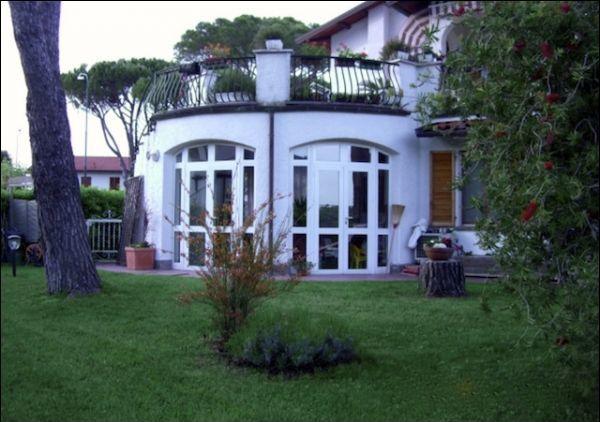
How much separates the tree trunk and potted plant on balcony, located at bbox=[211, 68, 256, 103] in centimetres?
505

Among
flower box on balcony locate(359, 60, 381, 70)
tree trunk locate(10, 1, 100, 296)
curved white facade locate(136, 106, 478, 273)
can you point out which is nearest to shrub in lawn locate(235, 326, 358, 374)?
tree trunk locate(10, 1, 100, 296)

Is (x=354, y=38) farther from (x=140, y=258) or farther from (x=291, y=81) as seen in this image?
(x=140, y=258)

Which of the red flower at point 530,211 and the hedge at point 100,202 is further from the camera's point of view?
the hedge at point 100,202

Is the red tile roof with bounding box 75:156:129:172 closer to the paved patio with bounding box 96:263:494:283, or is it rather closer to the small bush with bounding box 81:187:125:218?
the small bush with bounding box 81:187:125:218

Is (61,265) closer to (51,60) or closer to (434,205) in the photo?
(51,60)

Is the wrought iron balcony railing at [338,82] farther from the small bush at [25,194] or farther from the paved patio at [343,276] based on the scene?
the small bush at [25,194]

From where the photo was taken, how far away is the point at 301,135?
44.1 feet

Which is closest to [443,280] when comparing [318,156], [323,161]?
[323,161]

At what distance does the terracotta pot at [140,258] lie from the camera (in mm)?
14422

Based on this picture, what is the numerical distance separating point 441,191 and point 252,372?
29.7 feet

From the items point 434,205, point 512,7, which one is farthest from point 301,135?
point 512,7

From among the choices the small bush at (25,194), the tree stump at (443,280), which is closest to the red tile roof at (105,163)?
the small bush at (25,194)

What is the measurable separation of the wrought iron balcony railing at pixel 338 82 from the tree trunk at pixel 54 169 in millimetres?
5561

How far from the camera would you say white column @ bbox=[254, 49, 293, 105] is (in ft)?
44.4
